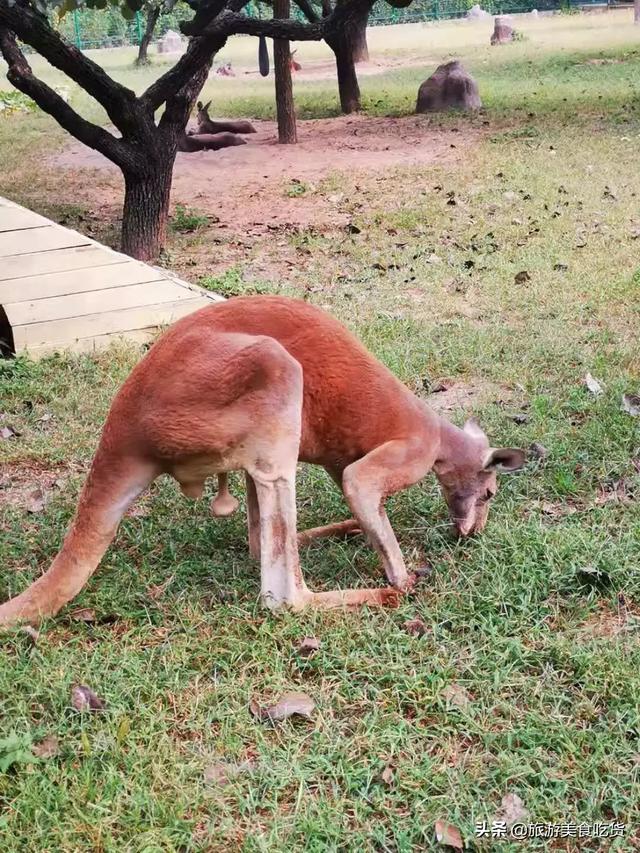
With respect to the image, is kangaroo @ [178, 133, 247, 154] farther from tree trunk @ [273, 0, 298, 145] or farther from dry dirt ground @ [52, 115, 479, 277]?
tree trunk @ [273, 0, 298, 145]

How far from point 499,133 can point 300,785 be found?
11344 mm

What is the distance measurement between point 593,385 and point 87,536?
9.70ft

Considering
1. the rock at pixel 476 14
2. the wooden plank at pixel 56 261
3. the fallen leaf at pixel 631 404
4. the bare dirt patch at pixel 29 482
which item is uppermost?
the rock at pixel 476 14

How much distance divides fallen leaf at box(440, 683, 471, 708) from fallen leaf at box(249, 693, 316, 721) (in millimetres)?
400

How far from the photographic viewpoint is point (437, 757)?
2609 mm

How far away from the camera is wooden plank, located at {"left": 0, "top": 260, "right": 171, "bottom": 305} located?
5922 millimetres

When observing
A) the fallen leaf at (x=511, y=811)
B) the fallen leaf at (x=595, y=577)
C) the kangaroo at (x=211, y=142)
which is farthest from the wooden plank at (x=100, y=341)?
the kangaroo at (x=211, y=142)

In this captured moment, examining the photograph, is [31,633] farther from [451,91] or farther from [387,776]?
[451,91]

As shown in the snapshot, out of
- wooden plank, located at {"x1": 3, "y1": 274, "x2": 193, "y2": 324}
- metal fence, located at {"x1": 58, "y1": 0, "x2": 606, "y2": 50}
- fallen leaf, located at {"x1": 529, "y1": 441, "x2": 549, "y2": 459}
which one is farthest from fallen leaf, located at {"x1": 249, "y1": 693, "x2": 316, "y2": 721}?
metal fence, located at {"x1": 58, "y1": 0, "x2": 606, "y2": 50}

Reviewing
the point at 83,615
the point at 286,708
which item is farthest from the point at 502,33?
the point at 286,708

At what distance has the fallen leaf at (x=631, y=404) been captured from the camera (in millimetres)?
4633

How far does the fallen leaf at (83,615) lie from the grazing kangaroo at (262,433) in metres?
0.15

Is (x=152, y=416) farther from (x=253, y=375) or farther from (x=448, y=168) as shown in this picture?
(x=448, y=168)

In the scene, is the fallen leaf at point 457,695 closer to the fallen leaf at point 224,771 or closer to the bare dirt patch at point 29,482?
the fallen leaf at point 224,771
